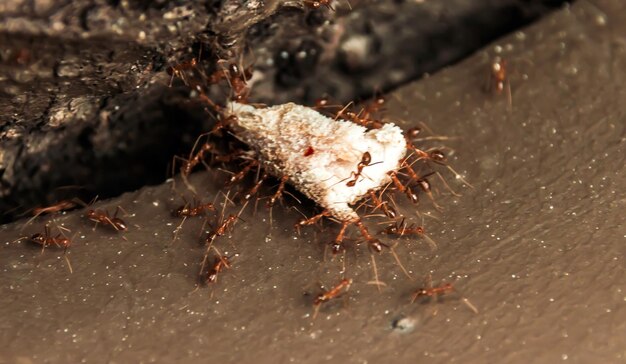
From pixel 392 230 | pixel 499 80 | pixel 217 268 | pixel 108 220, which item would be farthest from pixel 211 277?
pixel 499 80

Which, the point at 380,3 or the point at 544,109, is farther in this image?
the point at 380,3

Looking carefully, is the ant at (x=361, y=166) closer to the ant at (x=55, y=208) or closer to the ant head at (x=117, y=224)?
the ant head at (x=117, y=224)

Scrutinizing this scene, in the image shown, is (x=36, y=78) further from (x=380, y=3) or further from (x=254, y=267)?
(x=380, y=3)

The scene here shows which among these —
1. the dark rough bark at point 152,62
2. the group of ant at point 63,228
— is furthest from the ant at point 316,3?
the group of ant at point 63,228

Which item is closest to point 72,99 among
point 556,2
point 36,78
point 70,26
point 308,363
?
point 36,78

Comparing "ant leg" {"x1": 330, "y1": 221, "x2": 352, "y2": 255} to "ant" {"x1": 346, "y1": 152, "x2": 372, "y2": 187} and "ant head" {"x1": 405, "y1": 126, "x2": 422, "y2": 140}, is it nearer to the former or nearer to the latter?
"ant" {"x1": 346, "y1": 152, "x2": 372, "y2": 187}
